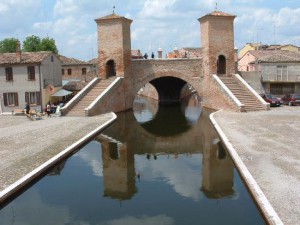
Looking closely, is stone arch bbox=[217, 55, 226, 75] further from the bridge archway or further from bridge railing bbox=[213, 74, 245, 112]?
the bridge archway

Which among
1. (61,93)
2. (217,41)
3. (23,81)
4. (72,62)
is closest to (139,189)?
(23,81)

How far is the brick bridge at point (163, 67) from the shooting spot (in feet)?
113

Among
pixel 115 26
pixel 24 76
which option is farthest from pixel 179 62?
pixel 24 76

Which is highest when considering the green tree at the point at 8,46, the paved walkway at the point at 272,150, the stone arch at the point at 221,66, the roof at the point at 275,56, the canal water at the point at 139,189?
the green tree at the point at 8,46

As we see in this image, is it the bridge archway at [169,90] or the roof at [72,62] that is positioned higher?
the roof at [72,62]

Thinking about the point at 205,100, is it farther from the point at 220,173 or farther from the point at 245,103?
the point at 220,173

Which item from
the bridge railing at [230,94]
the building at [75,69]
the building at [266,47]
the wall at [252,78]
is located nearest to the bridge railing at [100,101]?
the bridge railing at [230,94]

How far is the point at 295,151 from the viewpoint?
53.0ft

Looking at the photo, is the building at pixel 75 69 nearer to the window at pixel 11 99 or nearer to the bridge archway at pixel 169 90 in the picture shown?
the bridge archway at pixel 169 90

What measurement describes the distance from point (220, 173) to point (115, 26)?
941 inches

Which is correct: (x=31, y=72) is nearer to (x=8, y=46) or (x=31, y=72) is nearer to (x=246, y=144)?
(x=246, y=144)

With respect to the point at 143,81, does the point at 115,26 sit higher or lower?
higher

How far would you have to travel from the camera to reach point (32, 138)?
20.6m

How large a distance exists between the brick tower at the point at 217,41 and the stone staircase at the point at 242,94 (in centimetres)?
144
